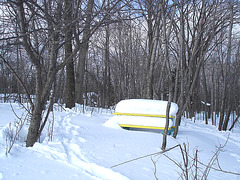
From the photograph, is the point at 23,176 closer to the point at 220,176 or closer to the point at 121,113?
the point at 220,176

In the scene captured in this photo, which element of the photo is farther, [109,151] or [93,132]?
[93,132]

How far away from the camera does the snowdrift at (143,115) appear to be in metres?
3.67

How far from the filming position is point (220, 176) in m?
1.98

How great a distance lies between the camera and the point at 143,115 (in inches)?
147

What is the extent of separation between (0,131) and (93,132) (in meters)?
1.41

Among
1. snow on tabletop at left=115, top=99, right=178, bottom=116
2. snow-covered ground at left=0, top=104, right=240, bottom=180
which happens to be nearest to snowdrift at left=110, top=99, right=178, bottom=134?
snow on tabletop at left=115, top=99, right=178, bottom=116

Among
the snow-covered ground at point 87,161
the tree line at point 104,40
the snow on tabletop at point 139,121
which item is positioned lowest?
the snow-covered ground at point 87,161

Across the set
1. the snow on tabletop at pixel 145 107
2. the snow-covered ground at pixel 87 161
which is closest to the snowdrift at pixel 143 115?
the snow on tabletop at pixel 145 107

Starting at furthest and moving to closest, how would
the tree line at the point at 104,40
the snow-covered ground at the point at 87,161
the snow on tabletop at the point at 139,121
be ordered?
the snow on tabletop at the point at 139,121
the tree line at the point at 104,40
the snow-covered ground at the point at 87,161

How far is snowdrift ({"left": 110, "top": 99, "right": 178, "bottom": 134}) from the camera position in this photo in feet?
12.0

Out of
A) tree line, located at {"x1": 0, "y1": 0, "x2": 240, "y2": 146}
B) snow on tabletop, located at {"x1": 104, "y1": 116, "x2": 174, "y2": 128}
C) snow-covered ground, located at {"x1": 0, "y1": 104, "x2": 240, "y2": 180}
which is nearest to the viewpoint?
snow-covered ground, located at {"x1": 0, "y1": 104, "x2": 240, "y2": 180}

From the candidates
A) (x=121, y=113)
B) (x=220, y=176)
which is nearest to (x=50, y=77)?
(x=121, y=113)

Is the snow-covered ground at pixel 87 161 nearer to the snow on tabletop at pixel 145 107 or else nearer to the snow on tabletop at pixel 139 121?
the snow on tabletop at pixel 139 121

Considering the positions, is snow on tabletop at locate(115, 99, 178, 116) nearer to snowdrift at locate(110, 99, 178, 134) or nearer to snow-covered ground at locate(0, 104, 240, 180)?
snowdrift at locate(110, 99, 178, 134)
